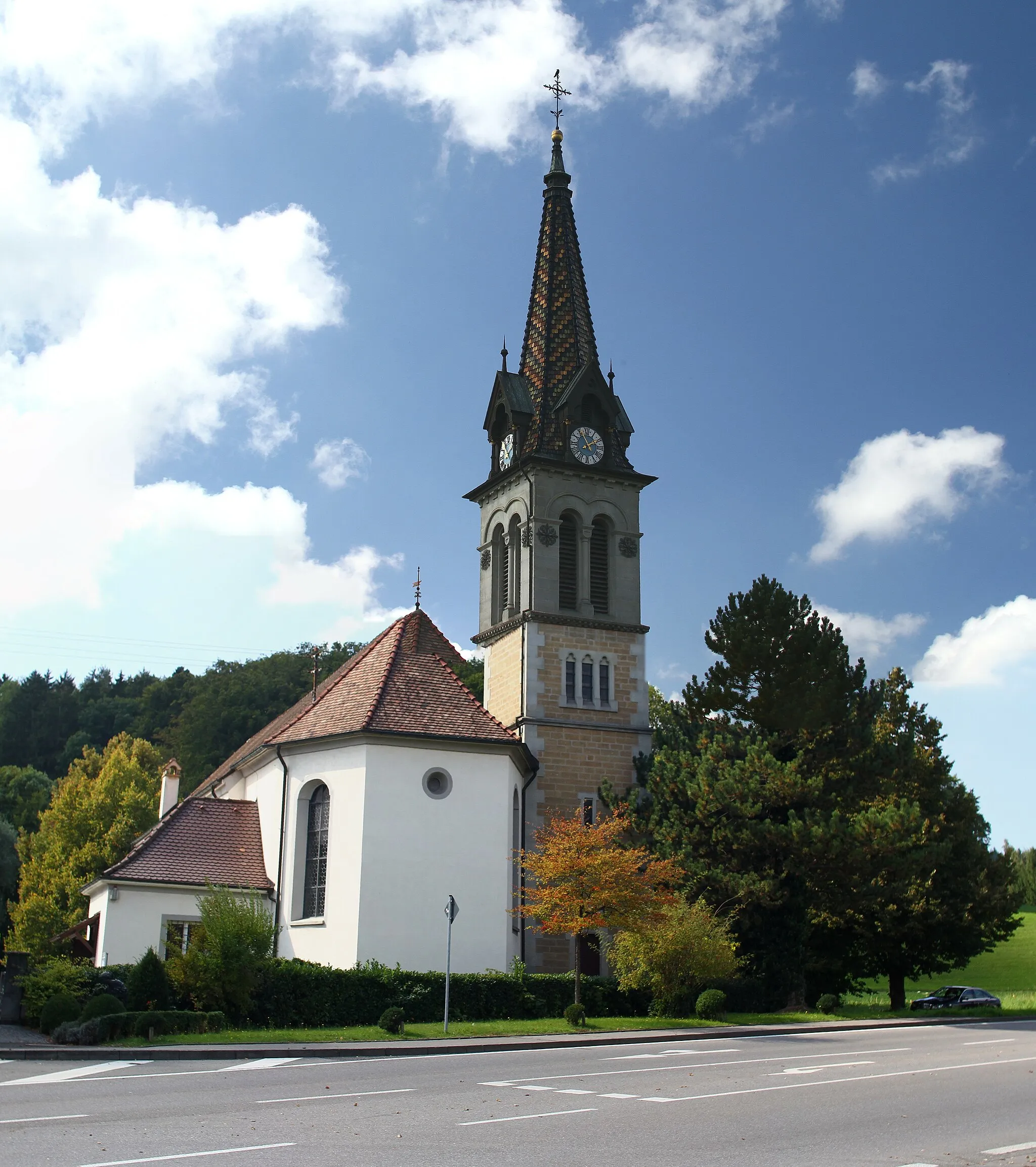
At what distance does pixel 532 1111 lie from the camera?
12.6m

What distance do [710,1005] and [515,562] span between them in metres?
16.3

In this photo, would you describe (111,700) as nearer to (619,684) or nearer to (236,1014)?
(619,684)

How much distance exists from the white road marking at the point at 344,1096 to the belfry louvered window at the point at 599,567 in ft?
83.9

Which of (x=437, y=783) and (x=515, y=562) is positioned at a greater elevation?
(x=515, y=562)

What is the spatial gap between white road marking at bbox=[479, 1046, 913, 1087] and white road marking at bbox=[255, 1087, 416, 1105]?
1.20 metres

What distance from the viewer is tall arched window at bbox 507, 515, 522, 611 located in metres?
39.4

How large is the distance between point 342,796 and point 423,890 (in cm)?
311

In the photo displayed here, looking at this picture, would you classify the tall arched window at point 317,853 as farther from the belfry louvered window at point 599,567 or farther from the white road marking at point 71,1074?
the belfry louvered window at point 599,567

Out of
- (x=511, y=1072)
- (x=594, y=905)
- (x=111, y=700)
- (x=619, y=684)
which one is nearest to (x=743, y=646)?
(x=619, y=684)

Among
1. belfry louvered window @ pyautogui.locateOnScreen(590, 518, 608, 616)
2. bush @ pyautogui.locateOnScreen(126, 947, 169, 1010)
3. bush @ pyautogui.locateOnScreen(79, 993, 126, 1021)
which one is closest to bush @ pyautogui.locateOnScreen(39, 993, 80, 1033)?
bush @ pyautogui.locateOnScreen(79, 993, 126, 1021)

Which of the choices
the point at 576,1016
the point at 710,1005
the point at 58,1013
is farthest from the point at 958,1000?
the point at 58,1013

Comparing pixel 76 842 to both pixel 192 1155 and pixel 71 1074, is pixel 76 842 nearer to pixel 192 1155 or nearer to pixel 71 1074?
pixel 71 1074

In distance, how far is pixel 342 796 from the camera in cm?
3028

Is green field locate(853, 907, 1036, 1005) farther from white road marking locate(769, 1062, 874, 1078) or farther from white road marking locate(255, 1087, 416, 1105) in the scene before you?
white road marking locate(255, 1087, 416, 1105)
